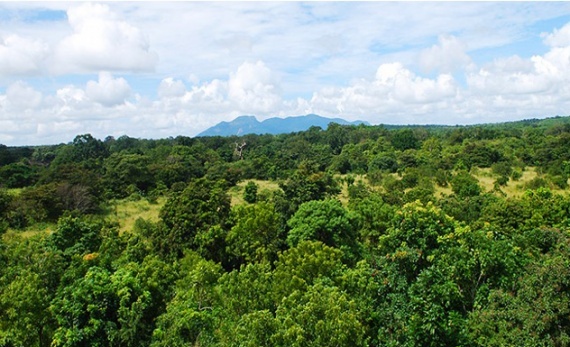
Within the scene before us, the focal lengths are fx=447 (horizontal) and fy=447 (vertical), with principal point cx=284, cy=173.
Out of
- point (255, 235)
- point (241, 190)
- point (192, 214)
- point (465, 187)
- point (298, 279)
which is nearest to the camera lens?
point (298, 279)

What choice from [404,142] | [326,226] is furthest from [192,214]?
[404,142]

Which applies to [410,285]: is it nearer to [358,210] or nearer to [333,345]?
[333,345]

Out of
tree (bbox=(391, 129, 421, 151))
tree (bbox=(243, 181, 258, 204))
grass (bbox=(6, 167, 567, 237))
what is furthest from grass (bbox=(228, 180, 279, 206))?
tree (bbox=(391, 129, 421, 151))

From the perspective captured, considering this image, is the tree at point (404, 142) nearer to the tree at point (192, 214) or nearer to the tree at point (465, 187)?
the tree at point (465, 187)

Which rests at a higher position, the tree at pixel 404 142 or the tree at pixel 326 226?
the tree at pixel 404 142

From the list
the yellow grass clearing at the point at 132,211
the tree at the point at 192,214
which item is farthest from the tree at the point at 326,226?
the yellow grass clearing at the point at 132,211

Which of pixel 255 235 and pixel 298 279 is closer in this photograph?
pixel 298 279

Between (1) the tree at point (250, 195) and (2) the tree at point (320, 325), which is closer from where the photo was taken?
(2) the tree at point (320, 325)

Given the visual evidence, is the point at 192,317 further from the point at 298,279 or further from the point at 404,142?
the point at 404,142

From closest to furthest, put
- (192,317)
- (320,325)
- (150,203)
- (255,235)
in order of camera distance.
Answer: (320,325), (192,317), (255,235), (150,203)

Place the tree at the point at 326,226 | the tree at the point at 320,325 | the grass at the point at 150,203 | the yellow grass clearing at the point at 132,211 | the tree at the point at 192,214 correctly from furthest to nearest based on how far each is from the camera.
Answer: the yellow grass clearing at the point at 132,211 < the grass at the point at 150,203 < the tree at the point at 192,214 < the tree at the point at 326,226 < the tree at the point at 320,325

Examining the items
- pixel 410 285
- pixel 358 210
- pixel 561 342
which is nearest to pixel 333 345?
pixel 410 285

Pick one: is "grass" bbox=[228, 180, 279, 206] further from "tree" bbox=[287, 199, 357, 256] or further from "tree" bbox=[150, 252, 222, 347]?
"tree" bbox=[150, 252, 222, 347]
